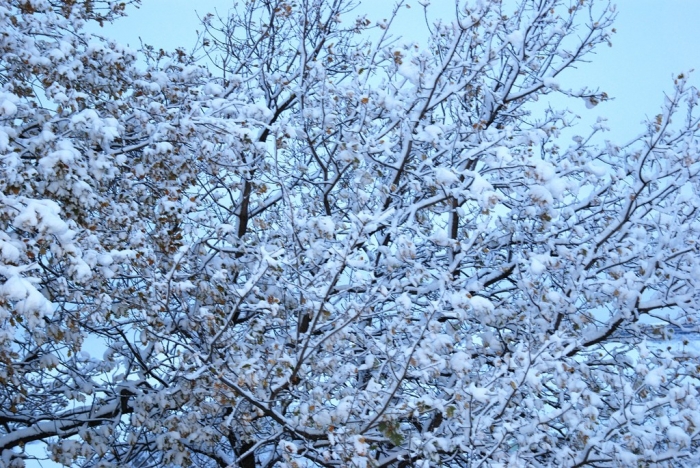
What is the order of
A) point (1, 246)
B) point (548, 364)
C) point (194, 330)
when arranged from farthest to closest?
point (194, 330) → point (548, 364) → point (1, 246)

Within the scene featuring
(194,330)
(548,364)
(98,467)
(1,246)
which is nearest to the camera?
(1,246)

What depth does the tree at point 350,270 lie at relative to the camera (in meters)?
4.26

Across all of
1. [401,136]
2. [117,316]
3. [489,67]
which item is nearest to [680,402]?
[401,136]

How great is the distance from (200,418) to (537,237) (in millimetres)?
3304

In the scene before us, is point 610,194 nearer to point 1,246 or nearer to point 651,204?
point 651,204

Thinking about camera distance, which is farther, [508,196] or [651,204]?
[508,196]

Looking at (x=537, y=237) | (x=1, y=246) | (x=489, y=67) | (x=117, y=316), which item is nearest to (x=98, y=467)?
(x=117, y=316)

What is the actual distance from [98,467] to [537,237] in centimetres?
411

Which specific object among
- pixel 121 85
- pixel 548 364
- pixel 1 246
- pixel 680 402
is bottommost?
pixel 680 402

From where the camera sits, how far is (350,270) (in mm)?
5520

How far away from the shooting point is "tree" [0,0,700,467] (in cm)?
426

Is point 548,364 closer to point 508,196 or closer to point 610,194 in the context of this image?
point 508,196

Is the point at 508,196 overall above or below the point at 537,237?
above

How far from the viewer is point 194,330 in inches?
204
